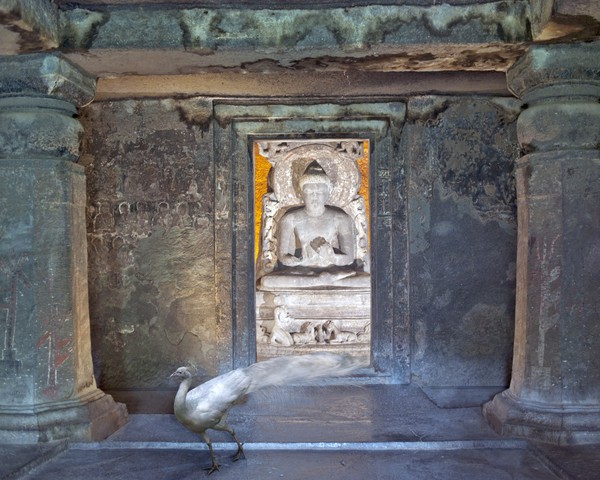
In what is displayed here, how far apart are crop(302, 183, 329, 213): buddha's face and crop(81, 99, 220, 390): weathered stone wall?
1262 millimetres

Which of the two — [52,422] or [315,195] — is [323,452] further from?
[315,195]

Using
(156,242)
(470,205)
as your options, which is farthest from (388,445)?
(156,242)

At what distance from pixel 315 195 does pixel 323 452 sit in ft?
9.94

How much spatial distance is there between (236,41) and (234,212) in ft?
6.17

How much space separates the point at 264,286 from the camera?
571cm

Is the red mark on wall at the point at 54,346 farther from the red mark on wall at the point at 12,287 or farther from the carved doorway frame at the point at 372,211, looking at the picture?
the carved doorway frame at the point at 372,211

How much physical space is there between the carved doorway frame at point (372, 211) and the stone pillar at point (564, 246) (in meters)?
1.61

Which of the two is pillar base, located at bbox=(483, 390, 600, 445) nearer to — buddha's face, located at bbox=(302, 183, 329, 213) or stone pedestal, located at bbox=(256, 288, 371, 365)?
stone pedestal, located at bbox=(256, 288, 371, 365)

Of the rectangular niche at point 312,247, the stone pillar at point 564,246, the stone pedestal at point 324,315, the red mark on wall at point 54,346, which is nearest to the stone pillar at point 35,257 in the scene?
the red mark on wall at point 54,346

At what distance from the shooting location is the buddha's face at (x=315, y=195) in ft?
19.8

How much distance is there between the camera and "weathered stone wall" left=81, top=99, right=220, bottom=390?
510 cm

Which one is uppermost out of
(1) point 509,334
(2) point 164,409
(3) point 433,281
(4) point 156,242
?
(4) point 156,242

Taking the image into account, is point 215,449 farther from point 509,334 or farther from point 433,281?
point 509,334

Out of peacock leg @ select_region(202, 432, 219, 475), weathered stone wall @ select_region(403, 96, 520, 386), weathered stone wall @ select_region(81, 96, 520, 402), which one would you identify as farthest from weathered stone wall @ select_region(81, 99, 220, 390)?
peacock leg @ select_region(202, 432, 219, 475)
